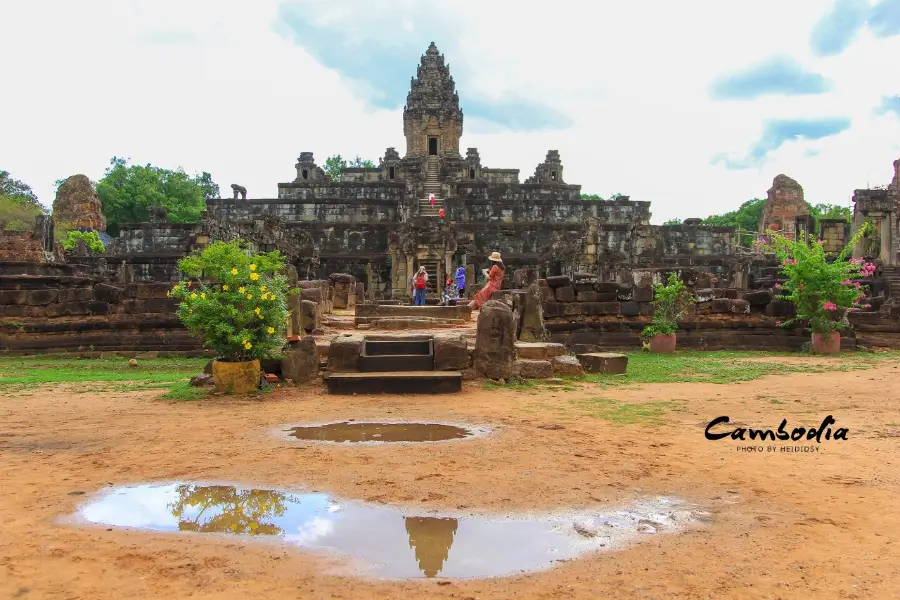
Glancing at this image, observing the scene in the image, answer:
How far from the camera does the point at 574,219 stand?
34906 millimetres

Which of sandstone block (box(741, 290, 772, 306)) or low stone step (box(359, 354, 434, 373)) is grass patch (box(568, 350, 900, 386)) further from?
low stone step (box(359, 354, 434, 373))

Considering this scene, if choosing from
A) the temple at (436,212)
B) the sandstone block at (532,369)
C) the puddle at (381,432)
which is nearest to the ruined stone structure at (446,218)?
the temple at (436,212)

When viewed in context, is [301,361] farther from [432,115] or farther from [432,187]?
[432,115]

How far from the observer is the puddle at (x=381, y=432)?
265 inches

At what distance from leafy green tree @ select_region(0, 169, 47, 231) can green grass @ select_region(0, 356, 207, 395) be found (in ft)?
91.0

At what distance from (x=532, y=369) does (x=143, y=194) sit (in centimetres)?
5154

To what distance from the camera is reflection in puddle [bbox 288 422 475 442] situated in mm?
6734

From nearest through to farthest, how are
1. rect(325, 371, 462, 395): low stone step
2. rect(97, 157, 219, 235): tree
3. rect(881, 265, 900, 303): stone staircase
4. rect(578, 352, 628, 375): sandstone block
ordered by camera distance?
rect(325, 371, 462, 395): low stone step, rect(578, 352, 628, 375): sandstone block, rect(881, 265, 900, 303): stone staircase, rect(97, 157, 219, 235): tree

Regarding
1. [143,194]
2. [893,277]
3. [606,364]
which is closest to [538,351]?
[606,364]

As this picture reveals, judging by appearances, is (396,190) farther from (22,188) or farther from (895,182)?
(22,188)

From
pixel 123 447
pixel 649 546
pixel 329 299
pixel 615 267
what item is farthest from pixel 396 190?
pixel 649 546

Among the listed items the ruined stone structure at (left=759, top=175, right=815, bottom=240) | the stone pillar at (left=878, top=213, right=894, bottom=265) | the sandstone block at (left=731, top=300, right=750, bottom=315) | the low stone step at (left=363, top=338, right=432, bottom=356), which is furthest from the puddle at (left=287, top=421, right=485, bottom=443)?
the ruined stone structure at (left=759, top=175, right=815, bottom=240)

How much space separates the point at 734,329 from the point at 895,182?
25350 mm

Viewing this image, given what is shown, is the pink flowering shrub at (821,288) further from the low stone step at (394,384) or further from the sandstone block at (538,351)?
the low stone step at (394,384)
